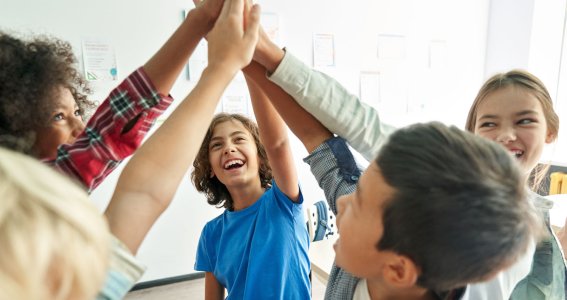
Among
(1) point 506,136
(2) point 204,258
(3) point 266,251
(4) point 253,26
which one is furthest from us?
(2) point 204,258

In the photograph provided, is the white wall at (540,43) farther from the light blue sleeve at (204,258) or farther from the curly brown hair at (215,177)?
the light blue sleeve at (204,258)

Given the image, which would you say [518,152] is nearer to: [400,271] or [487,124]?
[487,124]

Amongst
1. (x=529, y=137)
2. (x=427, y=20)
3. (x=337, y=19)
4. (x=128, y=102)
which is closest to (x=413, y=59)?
(x=427, y=20)

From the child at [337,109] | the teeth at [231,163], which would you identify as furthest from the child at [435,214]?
the teeth at [231,163]

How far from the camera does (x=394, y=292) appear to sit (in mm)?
617

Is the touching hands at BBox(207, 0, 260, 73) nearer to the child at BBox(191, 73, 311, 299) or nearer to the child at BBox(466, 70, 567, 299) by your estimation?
the child at BBox(191, 73, 311, 299)

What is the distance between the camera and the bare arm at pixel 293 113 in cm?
66

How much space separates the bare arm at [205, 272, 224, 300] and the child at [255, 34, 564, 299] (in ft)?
2.37

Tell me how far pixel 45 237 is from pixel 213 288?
0.91 metres

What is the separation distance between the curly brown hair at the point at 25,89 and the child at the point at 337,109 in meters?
0.39

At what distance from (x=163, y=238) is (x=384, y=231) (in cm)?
228

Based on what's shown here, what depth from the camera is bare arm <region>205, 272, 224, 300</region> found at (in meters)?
1.14

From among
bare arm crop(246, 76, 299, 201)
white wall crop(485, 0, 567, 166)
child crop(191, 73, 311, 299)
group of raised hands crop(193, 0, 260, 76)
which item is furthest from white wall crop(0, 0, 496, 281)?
group of raised hands crop(193, 0, 260, 76)

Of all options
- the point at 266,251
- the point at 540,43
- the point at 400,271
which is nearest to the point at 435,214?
the point at 400,271
